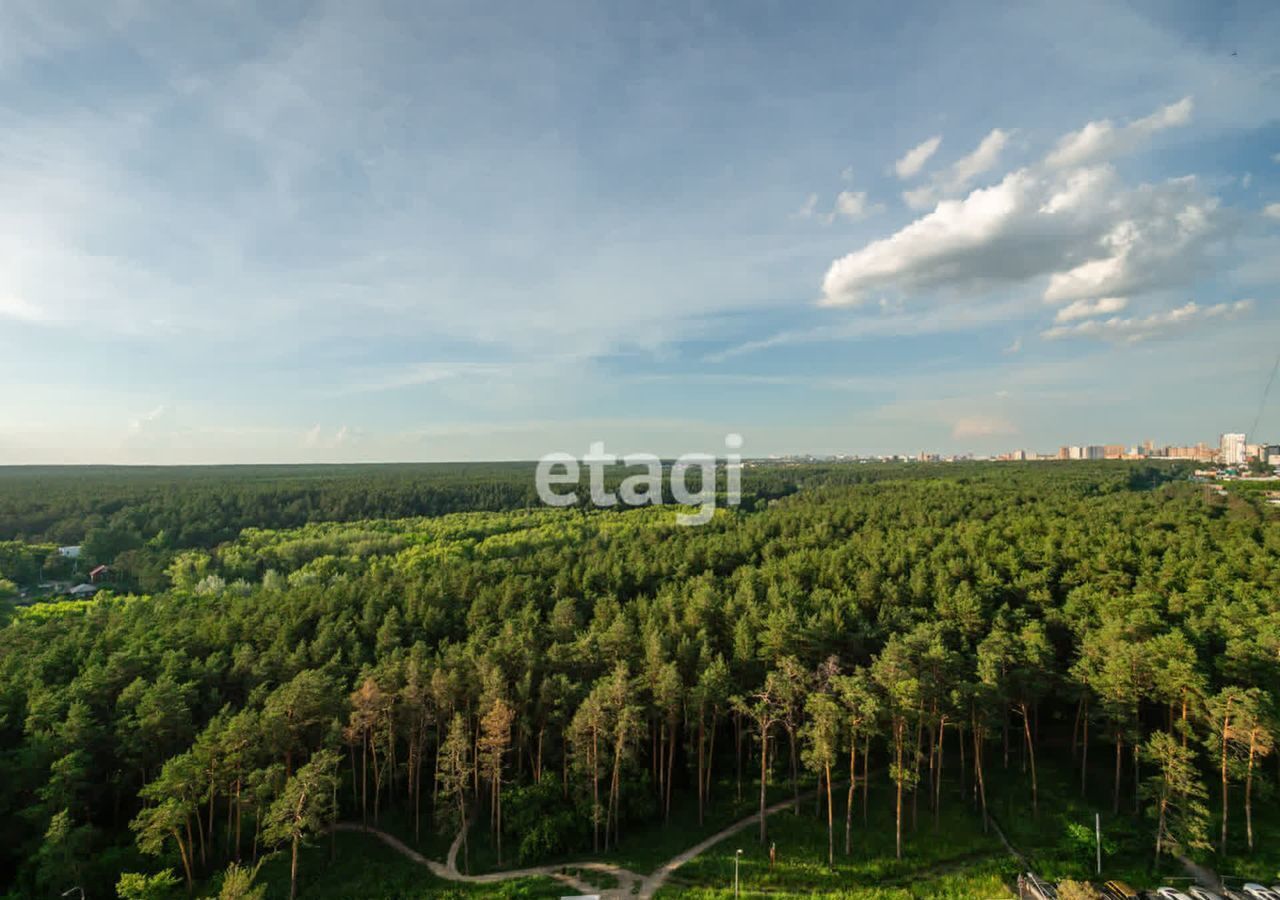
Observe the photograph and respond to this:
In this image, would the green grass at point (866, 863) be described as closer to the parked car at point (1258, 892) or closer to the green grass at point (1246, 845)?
the parked car at point (1258, 892)

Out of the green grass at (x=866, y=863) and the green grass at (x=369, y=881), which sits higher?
the green grass at (x=866, y=863)

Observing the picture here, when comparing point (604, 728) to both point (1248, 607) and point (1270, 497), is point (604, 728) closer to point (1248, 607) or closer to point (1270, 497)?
point (1248, 607)

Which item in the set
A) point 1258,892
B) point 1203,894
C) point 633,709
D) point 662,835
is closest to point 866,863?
point 662,835

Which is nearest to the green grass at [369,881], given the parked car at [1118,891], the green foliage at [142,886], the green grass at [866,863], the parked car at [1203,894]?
the green foliage at [142,886]

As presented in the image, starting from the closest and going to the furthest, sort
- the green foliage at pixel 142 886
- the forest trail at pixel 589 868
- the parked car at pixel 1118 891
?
the green foliage at pixel 142 886
the parked car at pixel 1118 891
the forest trail at pixel 589 868

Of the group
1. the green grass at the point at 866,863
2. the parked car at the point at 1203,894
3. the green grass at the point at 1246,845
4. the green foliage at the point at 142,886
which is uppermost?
the green foliage at the point at 142,886

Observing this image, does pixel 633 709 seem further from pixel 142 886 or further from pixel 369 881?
pixel 142 886

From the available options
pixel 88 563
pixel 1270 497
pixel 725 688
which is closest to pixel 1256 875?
pixel 725 688
